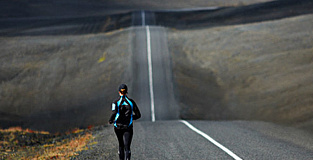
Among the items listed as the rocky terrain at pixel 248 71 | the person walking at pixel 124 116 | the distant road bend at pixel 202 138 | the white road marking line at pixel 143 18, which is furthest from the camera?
the white road marking line at pixel 143 18

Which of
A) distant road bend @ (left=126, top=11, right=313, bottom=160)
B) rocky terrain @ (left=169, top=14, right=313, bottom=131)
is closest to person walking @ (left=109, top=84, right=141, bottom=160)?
distant road bend @ (left=126, top=11, right=313, bottom=160)

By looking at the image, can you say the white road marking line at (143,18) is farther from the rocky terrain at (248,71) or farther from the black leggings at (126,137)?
the black leggings at (126,137)

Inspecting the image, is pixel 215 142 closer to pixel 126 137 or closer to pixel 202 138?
pixel 202 138

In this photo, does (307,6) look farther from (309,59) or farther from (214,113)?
(214,113)

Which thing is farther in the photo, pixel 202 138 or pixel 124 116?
pixel 202 138

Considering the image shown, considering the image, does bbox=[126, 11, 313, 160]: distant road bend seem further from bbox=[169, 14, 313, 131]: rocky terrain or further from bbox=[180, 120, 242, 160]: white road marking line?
bbox=[169, 14, 313, 131]: rocky terrain

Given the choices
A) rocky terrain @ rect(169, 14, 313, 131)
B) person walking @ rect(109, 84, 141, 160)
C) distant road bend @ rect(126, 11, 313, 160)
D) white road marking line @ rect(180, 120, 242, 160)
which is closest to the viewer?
person walking @ rect(109, 84, 141, 160)

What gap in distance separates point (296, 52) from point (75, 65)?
20.4 meters

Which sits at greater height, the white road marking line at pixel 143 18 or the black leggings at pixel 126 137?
the white road marking line at pixel 143 18

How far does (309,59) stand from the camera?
32.6m

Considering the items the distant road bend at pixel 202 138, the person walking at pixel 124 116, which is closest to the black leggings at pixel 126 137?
the person walking at pixel 124 116

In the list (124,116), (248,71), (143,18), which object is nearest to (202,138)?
(124,116)

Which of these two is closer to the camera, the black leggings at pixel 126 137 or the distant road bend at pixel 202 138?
the black leggings at pixel 126 137

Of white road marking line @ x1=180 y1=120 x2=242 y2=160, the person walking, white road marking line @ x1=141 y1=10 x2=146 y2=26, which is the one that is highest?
white road marking line @ x1=141 y1=10 x2=146 y2=26
